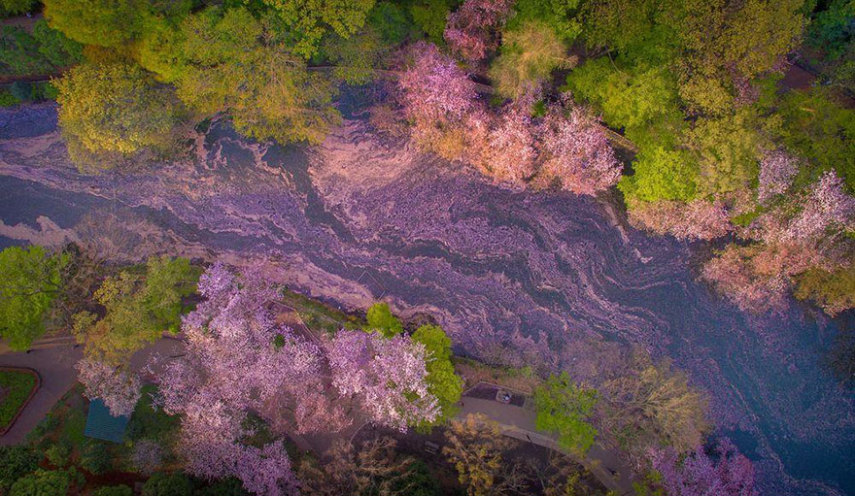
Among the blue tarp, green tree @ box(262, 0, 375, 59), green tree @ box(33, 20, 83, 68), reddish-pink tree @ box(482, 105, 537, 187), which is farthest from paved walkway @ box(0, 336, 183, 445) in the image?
reddish-pink tree @ box(482, 105, 537, 187)

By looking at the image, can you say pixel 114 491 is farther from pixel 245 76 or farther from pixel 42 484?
pixel 245 76

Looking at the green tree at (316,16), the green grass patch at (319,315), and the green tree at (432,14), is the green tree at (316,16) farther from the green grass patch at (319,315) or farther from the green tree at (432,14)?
the green grass patch at (319,315)

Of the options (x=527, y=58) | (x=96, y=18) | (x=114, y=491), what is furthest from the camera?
(x=527, y=58)

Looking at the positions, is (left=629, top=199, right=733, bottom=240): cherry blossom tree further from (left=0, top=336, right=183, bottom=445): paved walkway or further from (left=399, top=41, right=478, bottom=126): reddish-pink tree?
(left=0, top=336, right=183, bottom=445): paved walkway

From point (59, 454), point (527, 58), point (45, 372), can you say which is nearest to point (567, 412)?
point (527, 58)

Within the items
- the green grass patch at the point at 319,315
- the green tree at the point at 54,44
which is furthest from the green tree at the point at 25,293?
the green grass patch at the point at 319,315

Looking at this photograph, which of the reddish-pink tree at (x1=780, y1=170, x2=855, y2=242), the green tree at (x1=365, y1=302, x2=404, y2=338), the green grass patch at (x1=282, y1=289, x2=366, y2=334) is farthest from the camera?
the green grass patch at (x1=282, y1=289, x2=366, y2=334)
